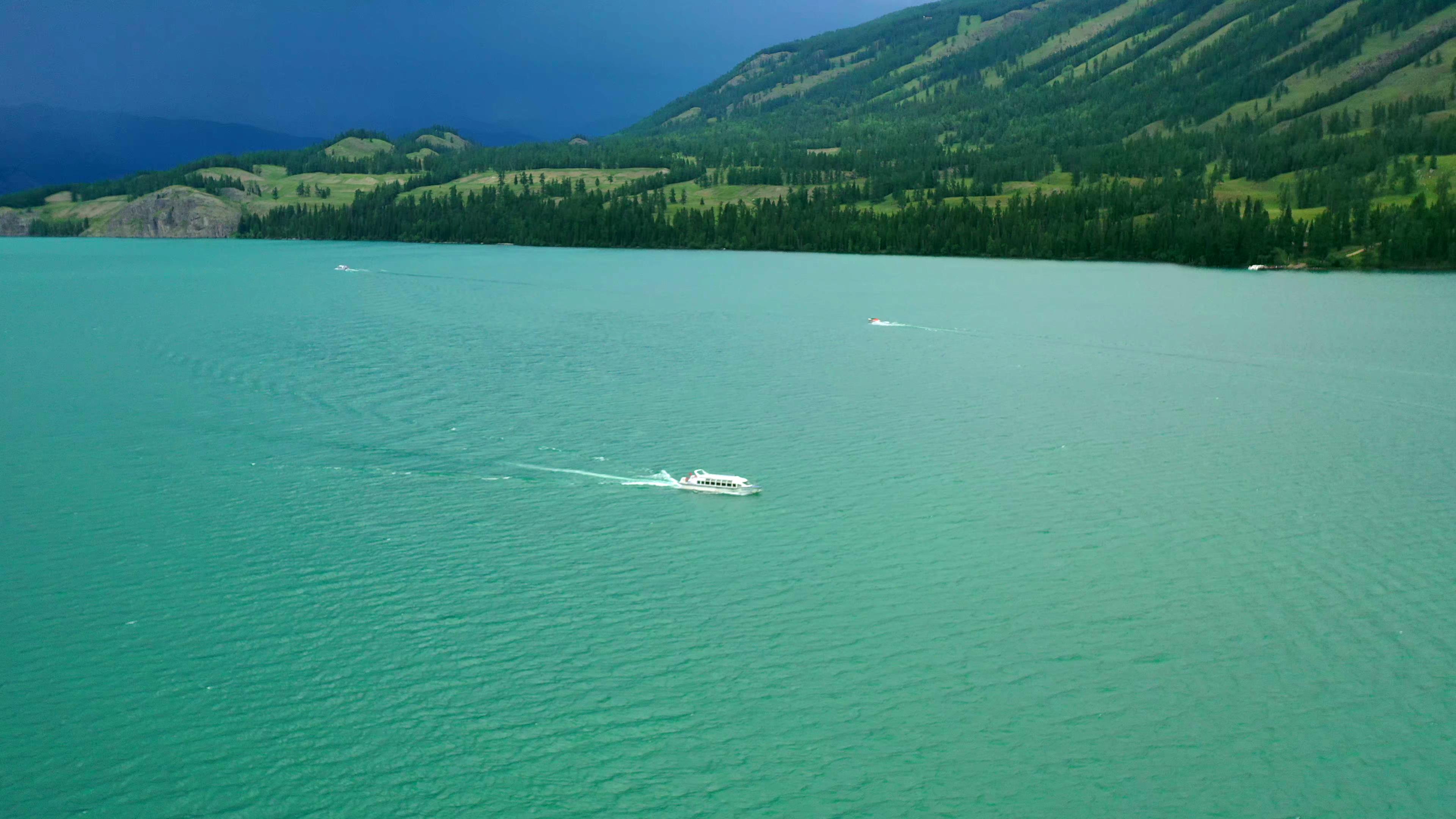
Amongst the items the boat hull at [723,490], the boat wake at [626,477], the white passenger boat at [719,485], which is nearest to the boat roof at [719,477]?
the white passenger boat at [719,485]

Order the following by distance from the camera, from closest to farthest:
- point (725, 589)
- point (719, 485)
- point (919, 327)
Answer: point (725, 589), point (719, 485), point (919, 327)

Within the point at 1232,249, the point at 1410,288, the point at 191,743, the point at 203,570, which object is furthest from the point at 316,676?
the point at 1232,249

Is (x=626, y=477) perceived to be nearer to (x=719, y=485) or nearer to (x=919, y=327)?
(x=719, y=485)

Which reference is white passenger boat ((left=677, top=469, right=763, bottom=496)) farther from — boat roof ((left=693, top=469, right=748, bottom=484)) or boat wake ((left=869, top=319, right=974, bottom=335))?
boat wake ((left=869, top=319, right=974, bottom=335))

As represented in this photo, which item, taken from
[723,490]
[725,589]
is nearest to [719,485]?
[723,490]

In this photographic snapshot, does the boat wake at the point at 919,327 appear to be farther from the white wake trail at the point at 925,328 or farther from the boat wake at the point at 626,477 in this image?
the boat wake at the point at 626,477

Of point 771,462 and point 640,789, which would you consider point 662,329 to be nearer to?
point 771,462
